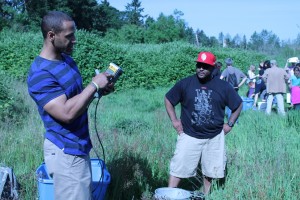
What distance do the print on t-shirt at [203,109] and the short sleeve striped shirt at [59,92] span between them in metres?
1.86

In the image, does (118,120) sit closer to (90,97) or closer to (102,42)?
(90,97)

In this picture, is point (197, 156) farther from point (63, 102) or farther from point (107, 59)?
point (107, 59)

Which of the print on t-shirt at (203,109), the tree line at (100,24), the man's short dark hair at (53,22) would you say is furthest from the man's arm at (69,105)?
the tree line at (100,24)

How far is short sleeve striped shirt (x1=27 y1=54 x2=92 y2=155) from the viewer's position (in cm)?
268

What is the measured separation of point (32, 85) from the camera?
2.73 metres

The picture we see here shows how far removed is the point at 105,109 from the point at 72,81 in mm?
8225

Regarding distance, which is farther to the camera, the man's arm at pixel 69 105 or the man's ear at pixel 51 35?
the man's ear at pixel 51 35

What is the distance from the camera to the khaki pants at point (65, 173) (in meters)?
2.86

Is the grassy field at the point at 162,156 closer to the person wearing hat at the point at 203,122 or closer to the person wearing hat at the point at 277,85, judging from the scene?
the person wearing hat at the point at 203,122

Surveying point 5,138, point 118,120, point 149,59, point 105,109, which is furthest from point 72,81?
point 149,59

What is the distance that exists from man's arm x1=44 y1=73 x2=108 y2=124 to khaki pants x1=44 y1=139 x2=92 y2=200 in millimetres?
348

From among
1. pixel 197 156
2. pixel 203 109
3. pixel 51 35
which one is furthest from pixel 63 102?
pixel 197 156

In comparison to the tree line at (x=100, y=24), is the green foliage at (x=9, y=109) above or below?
below

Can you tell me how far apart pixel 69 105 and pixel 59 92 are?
142mm
